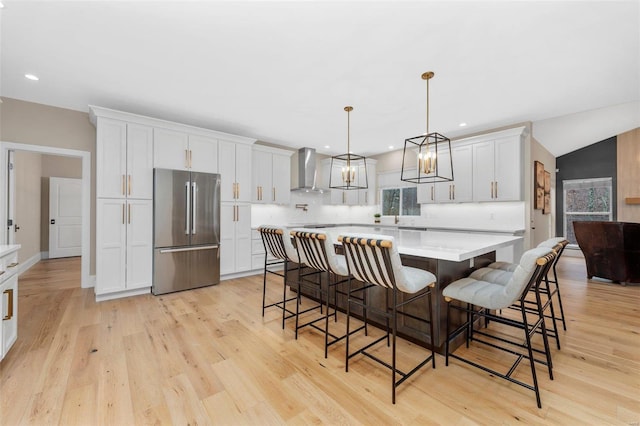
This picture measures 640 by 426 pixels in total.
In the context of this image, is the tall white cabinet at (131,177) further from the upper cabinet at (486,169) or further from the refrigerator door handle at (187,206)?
the upper cabinet at (486,169)

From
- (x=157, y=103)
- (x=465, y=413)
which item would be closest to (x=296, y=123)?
(x=157, y=103)

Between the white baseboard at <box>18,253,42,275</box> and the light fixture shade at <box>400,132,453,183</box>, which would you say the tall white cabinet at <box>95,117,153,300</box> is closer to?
the white baseboard at <box>18,253,42,275</box>

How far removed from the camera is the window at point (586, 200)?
6.64 m

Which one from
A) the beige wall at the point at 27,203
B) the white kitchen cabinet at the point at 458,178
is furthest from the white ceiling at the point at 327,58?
the beige wall at the point at 27,203

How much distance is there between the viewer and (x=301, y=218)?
625 cm

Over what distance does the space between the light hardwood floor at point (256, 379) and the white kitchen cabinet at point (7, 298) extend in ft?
0.50

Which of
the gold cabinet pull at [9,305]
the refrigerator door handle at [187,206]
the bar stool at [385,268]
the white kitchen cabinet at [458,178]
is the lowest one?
the gold cabinet pull at [9,305]

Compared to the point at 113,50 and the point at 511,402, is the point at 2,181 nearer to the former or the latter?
the point at 113,50

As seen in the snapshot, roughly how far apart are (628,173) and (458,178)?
4.46 meters

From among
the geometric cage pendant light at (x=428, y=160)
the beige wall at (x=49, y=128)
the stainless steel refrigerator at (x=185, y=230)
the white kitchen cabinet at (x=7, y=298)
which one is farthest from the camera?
the stainless steel refrigerator at (x=185, y=230)

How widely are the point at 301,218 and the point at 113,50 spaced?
4.36 m

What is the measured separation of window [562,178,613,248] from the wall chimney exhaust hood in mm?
6661

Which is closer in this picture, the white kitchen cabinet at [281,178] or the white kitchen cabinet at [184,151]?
the white kitchen cabinet at [184,151]

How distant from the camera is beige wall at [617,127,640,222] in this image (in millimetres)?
5930
